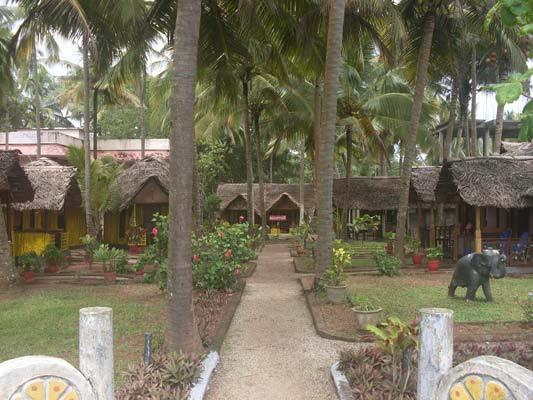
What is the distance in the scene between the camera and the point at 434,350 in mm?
3562

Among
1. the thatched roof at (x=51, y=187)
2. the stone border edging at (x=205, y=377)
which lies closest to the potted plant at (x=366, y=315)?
the stone border edging at (x=205, y=377)

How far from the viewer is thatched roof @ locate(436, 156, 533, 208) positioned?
15.5 m

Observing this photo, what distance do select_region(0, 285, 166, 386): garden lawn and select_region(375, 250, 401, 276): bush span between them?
19.4 feet

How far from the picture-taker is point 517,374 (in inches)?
109

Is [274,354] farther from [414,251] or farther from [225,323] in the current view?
[414,251]

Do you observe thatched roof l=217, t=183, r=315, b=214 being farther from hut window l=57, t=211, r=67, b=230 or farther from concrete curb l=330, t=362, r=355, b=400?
concrete curb l=330, t=362, r=355, b=400

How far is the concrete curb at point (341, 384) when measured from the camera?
18.3ft

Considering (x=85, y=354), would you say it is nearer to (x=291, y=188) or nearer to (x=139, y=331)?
(x=139, y=331)

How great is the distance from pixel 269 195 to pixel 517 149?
46.7 feet

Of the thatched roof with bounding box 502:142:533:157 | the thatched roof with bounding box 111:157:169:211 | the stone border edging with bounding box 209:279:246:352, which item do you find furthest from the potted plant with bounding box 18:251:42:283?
the thatched roof with bounding box 502:142:533:157

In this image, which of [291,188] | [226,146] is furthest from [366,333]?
[226,146]

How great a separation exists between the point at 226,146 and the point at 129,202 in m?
14.1

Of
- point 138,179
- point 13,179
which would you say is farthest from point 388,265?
point 138,179

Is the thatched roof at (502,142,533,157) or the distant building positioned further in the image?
the distant building
